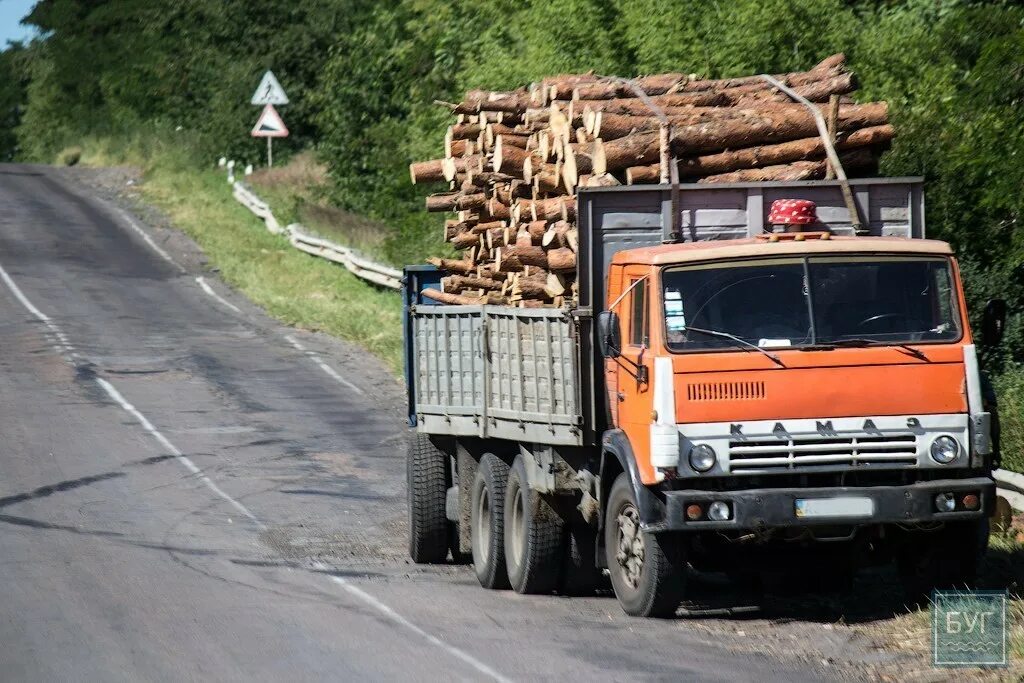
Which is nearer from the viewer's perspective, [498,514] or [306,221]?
[498,514]

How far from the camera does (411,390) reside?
1474 cm

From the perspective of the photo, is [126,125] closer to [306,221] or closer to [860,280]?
[306,221]

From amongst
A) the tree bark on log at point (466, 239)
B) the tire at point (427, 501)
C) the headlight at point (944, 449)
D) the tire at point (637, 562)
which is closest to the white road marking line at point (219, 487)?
the tire at point (427, 501)

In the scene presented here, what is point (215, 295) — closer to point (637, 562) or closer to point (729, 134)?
point (729, 134)

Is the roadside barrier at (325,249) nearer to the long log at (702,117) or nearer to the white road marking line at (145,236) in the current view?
the white road marking line at (145,236)

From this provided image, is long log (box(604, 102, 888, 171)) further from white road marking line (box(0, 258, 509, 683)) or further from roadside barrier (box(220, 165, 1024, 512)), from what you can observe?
roadside barrier (box(220, 165, 1024, 512))

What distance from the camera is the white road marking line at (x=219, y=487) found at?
9031 mm

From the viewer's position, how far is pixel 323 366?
78.1ft

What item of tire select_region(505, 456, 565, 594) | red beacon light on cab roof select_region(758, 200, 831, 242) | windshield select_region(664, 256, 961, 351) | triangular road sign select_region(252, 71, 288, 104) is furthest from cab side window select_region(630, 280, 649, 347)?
triangular road sign select_region(252, 71, 288, 104)

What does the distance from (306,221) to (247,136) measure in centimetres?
1232

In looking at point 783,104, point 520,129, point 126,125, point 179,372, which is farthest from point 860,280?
point 126,125

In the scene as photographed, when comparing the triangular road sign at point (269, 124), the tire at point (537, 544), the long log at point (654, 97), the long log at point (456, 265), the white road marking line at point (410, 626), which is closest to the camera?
the white road marking line at point (410, 626)

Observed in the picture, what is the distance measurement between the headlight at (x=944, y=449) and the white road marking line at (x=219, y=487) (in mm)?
3066

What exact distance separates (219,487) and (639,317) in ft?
25.6
